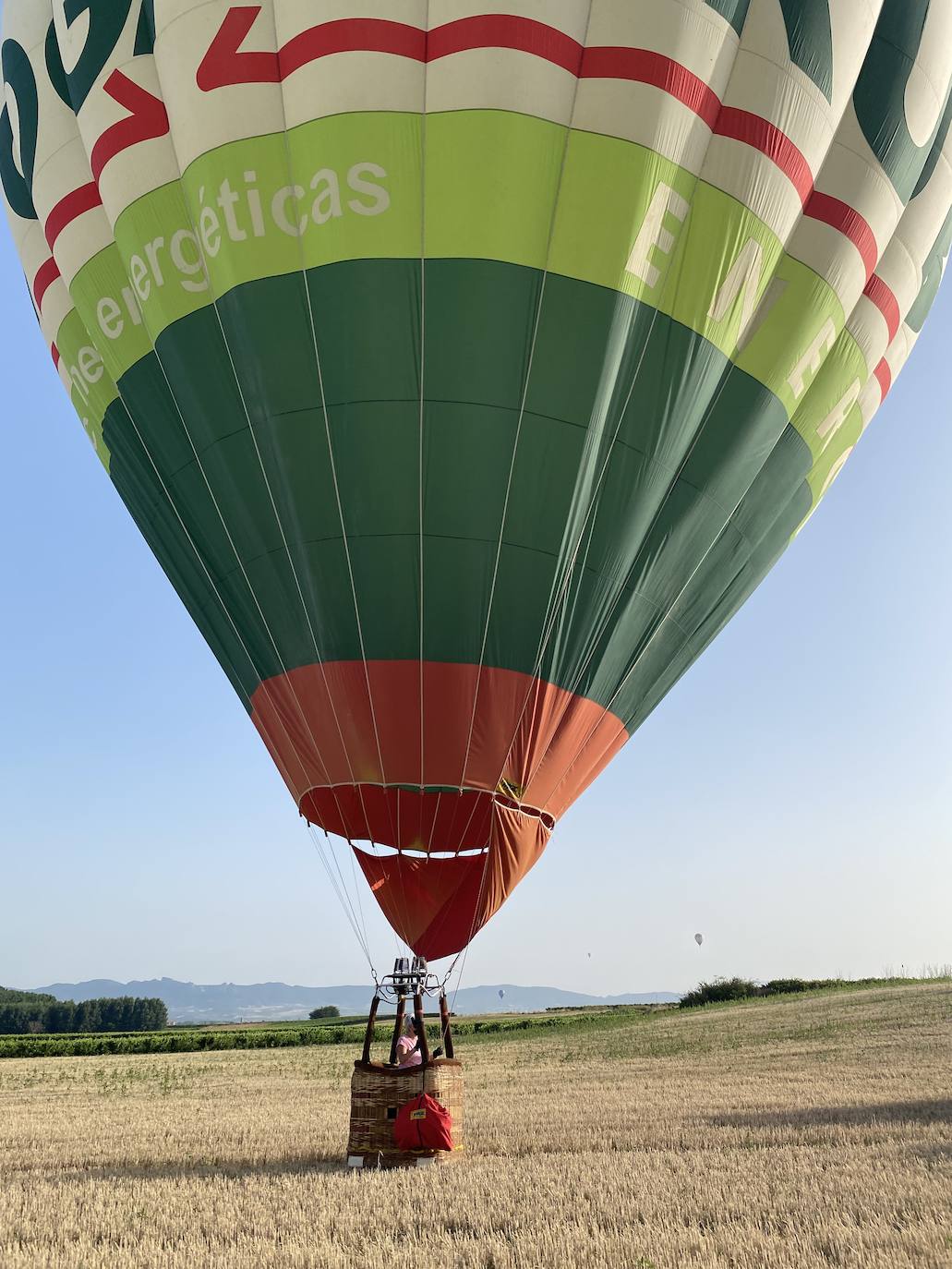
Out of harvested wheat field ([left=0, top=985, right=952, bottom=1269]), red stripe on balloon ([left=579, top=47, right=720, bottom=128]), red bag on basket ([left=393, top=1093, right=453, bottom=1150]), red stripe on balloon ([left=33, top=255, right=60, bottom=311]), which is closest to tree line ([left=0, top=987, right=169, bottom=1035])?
harvested wheat field ([left=0, top=985, right=952, bottom=1269])

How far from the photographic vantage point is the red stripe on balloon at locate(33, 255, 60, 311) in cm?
1088

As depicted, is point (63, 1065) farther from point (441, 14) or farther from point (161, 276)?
point (441, 14)

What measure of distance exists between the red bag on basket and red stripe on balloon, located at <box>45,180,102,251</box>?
26.7 ft

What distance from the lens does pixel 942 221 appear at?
1135cm

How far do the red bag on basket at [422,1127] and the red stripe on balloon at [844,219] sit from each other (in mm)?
8029

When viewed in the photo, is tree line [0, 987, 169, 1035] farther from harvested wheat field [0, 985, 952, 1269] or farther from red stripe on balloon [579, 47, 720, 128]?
red stripe on balloon [579, 47, 720, 128]

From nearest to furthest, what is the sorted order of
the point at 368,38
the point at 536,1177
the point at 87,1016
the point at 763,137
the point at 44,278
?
1. the point at 536,1177
2. the point at 368,38
3. the point at 763,137
4. the point at 44,278
5. the point at 87,1016

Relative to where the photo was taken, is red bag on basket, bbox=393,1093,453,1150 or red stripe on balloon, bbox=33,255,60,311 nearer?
red bag on basket, bbox=393,1093,453,1150

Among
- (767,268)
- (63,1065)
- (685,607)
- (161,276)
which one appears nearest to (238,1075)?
(63,1065)

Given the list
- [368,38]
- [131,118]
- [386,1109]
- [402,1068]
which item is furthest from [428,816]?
[131,118]

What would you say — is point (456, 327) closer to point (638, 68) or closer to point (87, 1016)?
point (638, 68)

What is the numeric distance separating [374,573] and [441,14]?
4175 mm

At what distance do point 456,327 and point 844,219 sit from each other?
13.1 ft

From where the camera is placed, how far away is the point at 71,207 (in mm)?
10242
